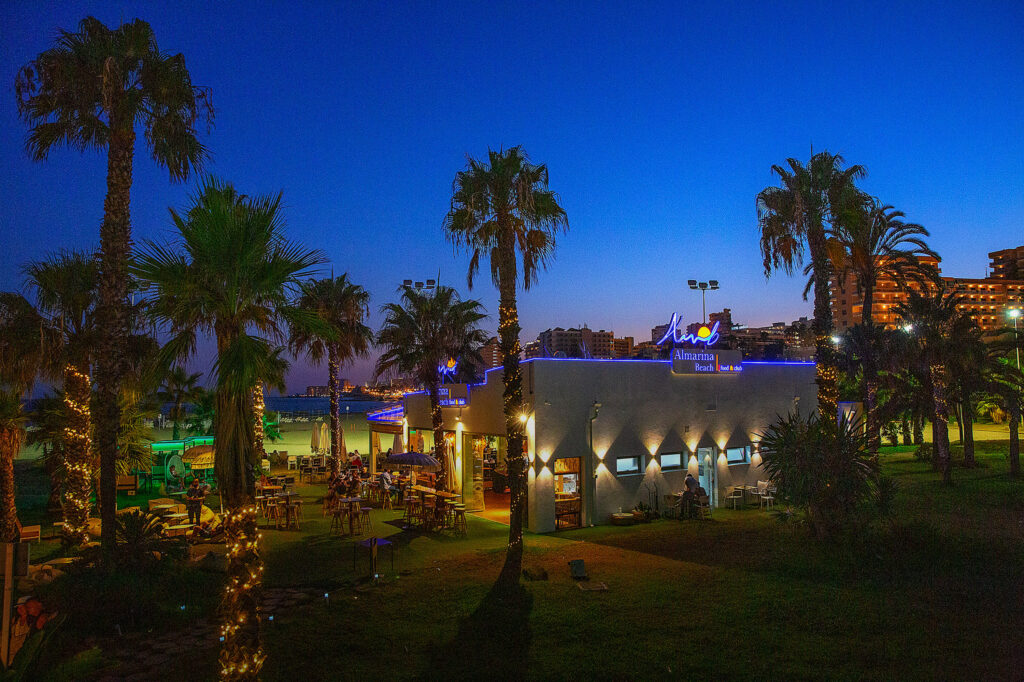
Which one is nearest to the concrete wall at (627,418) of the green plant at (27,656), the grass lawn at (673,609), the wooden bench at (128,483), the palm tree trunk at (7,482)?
the grass lawn at (673,609)

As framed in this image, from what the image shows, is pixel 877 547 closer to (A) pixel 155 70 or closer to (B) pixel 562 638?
(B) pixel 562 638

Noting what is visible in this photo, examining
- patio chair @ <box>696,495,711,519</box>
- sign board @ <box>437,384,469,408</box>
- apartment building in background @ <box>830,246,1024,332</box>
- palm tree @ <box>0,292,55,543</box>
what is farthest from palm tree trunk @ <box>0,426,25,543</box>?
apartment building in background @ <box>830,246,1024,332</box>

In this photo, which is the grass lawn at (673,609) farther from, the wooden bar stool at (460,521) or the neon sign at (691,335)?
the neon sign at (691,335)

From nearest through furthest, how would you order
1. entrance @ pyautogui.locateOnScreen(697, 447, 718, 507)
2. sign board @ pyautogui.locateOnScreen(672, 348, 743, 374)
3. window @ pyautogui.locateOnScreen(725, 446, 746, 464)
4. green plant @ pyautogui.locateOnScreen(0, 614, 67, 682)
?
green plant @ pyautogui.locateOnScreen(0, 614, 67, 682), sign board @ pyautogui.locateOnScreen(672, 348, 743, 374), entrance @ pyautogui.locateOnScreen(697, 447, 718, 507), window @ pyautogui.locateOnScreen(725, 446, 746, 464)

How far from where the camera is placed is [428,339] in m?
→ 23.4

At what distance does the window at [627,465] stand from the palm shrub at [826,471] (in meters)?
5.76

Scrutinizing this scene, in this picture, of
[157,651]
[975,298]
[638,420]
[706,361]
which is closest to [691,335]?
[706,361]

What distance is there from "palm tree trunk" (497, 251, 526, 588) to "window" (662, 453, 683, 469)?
1045 centimetres

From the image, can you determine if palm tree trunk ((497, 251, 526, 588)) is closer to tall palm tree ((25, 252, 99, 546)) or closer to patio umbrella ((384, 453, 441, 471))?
patio umbrella ((384, 453, 441, 471))

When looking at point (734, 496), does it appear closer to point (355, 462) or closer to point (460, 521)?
→ point (460, 521)

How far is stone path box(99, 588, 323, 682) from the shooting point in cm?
877

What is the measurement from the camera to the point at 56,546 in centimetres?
1709

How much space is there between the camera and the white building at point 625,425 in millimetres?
20094

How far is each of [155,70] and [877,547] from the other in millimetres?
20426
